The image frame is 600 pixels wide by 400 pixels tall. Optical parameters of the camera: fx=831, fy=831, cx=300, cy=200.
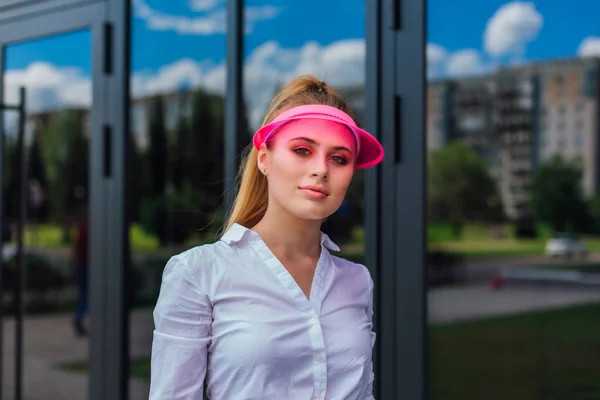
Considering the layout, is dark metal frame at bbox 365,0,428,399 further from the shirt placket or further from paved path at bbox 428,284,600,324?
the shirt placket

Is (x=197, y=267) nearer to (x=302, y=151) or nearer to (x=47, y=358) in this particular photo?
(x=302, y=151)

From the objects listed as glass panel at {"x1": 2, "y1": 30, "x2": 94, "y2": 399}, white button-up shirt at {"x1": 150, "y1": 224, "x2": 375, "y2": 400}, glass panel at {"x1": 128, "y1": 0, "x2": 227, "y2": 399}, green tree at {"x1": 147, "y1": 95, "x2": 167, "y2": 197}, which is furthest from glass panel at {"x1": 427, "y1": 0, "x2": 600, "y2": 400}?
glass panel at {"x1": 2, "y1": 30, "x2": 94, "y2": 399}

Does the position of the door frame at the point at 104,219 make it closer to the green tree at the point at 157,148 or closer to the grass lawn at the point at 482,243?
the green tree at the point at 157,148

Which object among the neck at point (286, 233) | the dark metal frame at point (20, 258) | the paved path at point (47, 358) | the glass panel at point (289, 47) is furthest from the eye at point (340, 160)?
the dark metal frame at point (20, 258)

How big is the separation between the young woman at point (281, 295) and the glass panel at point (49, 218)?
2.38 meters

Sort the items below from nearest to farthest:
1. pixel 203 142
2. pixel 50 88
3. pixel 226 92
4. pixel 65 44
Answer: pixel 226 92
pixel 203 142
pixel 65 44
pixel 50 88

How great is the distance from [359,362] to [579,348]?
1.15 meters

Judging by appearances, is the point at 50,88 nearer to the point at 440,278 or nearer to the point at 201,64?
the point at 201,64

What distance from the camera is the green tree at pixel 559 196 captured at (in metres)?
2.27

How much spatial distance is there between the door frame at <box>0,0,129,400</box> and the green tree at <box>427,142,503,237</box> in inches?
49.1

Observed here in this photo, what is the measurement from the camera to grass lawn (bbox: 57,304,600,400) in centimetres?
219

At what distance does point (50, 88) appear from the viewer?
381 centimetres

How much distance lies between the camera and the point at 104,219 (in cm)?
Answer: 310

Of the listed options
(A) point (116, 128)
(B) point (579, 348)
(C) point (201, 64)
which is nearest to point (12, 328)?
(A) point (116, 128)
